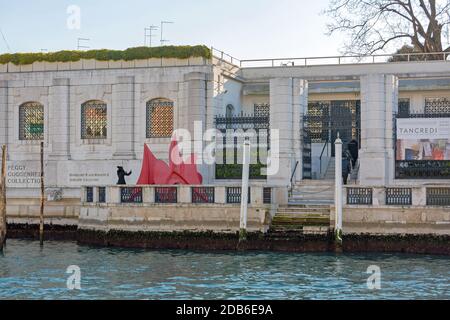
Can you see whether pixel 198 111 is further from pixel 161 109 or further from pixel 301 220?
pixel 301 220

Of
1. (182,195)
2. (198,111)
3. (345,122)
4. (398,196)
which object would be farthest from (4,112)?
(398,196)

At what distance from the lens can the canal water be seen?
67.2 feet

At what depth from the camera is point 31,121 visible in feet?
123

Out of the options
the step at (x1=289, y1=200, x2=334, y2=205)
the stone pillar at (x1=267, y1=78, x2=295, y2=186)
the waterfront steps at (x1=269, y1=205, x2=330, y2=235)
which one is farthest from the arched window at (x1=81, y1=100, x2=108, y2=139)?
the waterfront steps at (x1=269, y1=205, x2=330, y2=235)

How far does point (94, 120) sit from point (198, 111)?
4.94 m

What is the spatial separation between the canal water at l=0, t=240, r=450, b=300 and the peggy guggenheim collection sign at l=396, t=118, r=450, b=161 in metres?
6.88

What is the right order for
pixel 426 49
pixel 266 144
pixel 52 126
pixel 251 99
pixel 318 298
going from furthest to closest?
pixel 426 49
pixel 251 99
pixel 52 126
pixel 266 144
pixel 318 298

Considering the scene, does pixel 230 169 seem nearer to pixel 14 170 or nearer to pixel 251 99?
pixel 251 99

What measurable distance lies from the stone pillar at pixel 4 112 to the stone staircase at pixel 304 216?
545 inches

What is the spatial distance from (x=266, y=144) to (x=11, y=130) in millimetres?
11614

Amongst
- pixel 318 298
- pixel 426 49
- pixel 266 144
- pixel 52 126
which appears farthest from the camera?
pixel 426 49

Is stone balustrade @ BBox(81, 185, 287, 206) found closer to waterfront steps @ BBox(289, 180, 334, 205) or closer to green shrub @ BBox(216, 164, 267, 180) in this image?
waterfront steps @ BBox(289, 180, 334, 205)

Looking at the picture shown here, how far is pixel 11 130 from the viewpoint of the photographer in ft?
124
